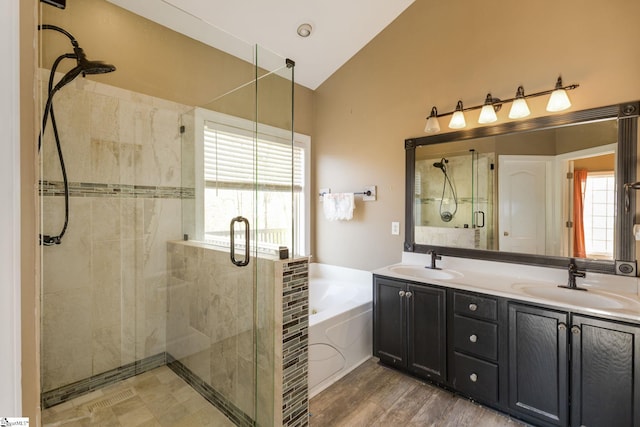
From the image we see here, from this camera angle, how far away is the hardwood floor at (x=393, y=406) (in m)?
1.79

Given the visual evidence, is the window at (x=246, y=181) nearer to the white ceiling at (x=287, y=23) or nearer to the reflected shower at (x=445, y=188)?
the white ceiling at (x=287, y=23)

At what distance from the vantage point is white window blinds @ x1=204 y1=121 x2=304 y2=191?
174cm

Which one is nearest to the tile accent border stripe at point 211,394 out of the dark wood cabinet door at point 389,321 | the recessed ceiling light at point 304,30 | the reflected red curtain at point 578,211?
the dark wood cabinet door at point 389,321

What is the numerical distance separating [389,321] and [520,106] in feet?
6.17

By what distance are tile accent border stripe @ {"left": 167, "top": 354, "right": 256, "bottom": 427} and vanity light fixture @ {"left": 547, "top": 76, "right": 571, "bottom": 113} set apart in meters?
2.76

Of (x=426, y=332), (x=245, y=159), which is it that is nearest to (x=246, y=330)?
(x=245, y=159)

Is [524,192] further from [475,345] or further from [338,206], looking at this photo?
[338,206]

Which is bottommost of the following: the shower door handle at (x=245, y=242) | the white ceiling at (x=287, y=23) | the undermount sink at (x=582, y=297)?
the undermount sink at (x=582, y=297)

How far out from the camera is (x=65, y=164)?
1816 millimetres

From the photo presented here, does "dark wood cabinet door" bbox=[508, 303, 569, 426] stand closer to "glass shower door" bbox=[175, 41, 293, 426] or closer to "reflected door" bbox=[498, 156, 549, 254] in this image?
"reflected door" bbox=[498, 156, 549, 254]

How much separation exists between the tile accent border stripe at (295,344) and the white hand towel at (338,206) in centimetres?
150

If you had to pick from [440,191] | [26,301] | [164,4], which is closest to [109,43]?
[164,4]

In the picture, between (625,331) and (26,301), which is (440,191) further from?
(26,301)

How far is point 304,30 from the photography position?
2543 mm
